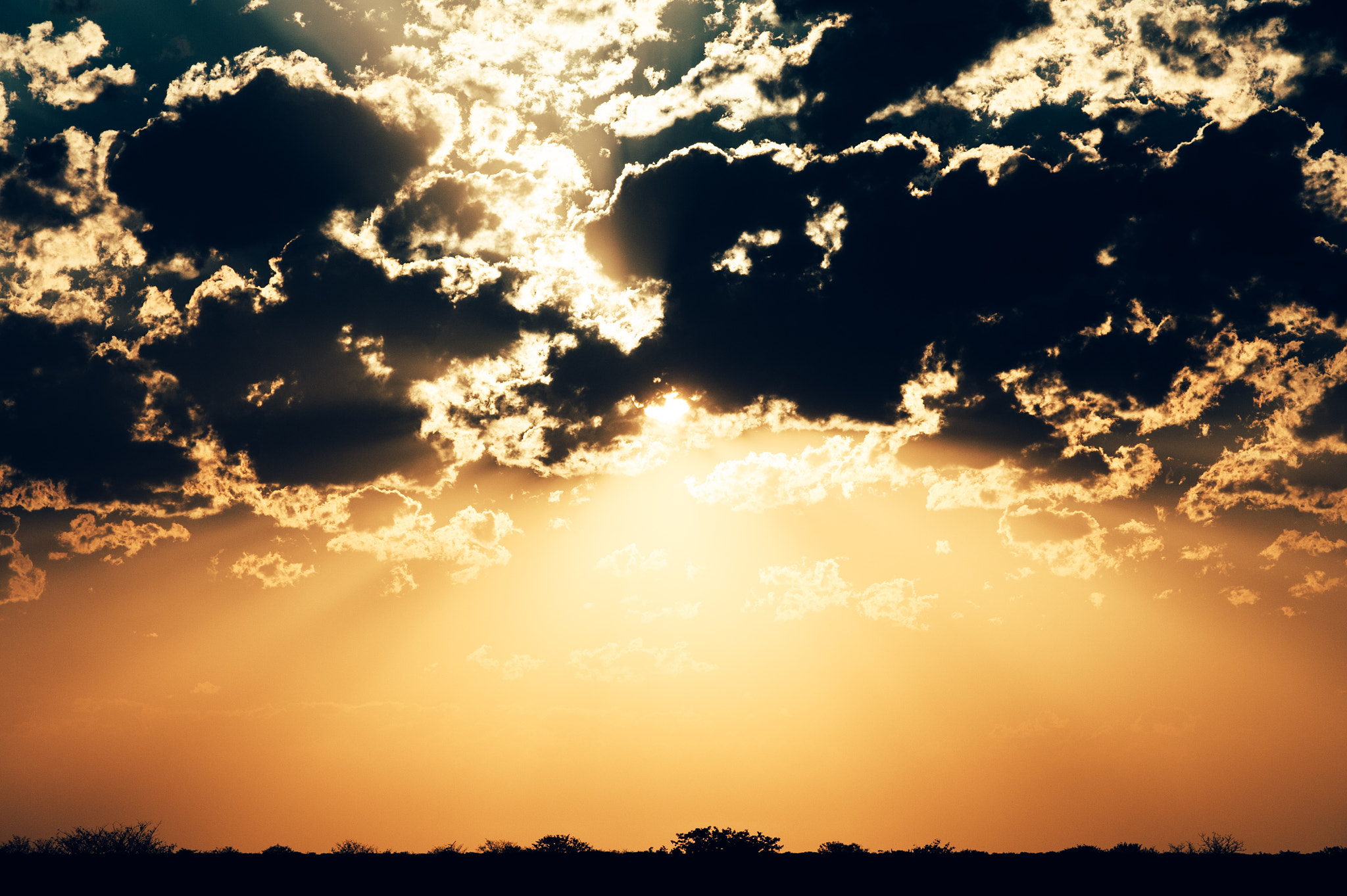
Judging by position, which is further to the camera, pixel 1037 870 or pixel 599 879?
pixel 1037 870

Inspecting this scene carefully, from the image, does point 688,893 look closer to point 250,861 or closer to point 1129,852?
point 250,861

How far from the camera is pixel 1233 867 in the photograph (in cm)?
8406

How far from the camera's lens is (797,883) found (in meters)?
79.9

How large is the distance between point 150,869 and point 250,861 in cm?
1078

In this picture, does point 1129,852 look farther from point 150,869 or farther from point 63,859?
point 63,859

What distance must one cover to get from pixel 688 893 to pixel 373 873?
112 ft

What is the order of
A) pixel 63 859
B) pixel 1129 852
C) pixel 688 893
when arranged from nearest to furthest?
pixel 688 893
pixel 63 859
pixel 1129 852

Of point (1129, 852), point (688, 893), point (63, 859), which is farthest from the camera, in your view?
point (1129, 852)

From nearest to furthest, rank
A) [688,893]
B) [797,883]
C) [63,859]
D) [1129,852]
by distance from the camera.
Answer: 1. [688,893]
2. [797,883]
3. [63,859]
4. [1129,852]

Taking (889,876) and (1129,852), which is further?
(1129,852)

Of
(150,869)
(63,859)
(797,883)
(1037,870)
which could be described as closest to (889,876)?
(797,883)

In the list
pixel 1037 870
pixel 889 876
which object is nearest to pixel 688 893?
pixel 889 876

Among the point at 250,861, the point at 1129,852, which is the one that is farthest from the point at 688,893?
the point at 1129,852

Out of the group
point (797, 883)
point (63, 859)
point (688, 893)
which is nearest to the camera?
point (688, 893)
